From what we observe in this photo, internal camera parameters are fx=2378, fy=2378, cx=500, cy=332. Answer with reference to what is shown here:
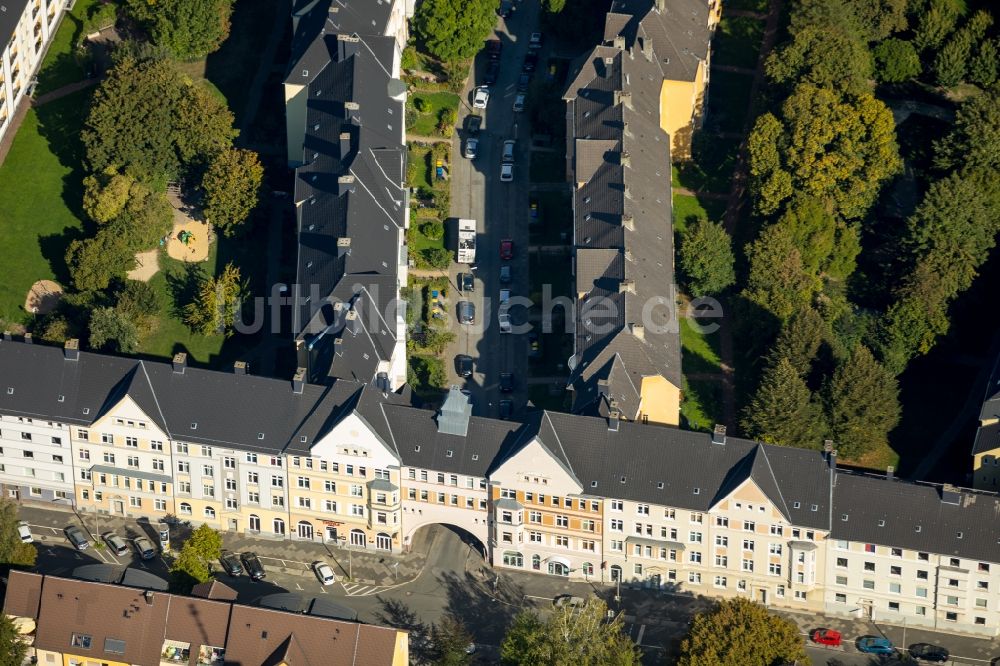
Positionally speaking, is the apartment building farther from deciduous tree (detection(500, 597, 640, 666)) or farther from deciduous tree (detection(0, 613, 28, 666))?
deciduous tree (detection(500, 597, 640, 666))

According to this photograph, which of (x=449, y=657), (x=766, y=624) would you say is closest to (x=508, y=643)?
(x=449, y=657)

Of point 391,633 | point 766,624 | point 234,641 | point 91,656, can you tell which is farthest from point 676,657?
point 91,656

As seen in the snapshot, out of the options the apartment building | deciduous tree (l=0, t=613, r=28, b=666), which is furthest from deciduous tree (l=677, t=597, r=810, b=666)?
deciduous tree (l=0, t=613, r=28, b=666)

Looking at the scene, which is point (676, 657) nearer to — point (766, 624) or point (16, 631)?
point (766, 624)

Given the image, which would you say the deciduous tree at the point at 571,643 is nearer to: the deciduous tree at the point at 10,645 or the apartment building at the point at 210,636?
the apartment building at the point at 210,636

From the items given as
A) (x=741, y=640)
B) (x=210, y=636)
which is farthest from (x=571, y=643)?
(x=210, y=636)

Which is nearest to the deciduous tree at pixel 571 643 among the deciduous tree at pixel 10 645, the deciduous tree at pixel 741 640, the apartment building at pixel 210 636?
the deciduous tree at pixel 741 640
